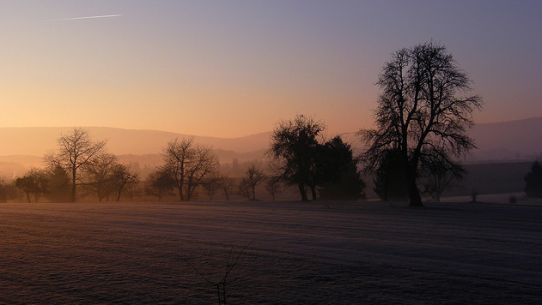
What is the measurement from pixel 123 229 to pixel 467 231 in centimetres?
1476

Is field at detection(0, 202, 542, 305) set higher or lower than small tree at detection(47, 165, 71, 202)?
lower

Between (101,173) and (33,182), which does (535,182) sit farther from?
(33,182)

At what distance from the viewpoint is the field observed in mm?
7711

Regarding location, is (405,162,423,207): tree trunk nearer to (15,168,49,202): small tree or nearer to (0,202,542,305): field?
(0,202,542,305): field

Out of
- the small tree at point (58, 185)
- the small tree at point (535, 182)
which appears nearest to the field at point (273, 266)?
the small tree at point (58, 185)

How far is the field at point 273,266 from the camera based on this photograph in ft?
25.3

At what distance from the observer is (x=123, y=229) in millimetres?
17328

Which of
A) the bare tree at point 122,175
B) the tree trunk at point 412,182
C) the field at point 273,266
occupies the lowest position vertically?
the field at point 273,266

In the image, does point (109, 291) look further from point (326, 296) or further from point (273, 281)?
point (326, 296)

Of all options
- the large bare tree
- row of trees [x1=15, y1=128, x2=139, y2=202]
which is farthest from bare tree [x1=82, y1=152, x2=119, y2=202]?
the large bare tree

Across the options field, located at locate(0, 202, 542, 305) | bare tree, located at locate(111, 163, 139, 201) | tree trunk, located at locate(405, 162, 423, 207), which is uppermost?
bare tree, located at locate(111, 163, 139, 201)

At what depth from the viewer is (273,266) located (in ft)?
33.1

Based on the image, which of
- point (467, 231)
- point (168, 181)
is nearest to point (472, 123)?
point (467, 231)

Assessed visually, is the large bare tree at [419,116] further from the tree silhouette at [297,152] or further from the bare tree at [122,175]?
the bare tree at [122,175]
